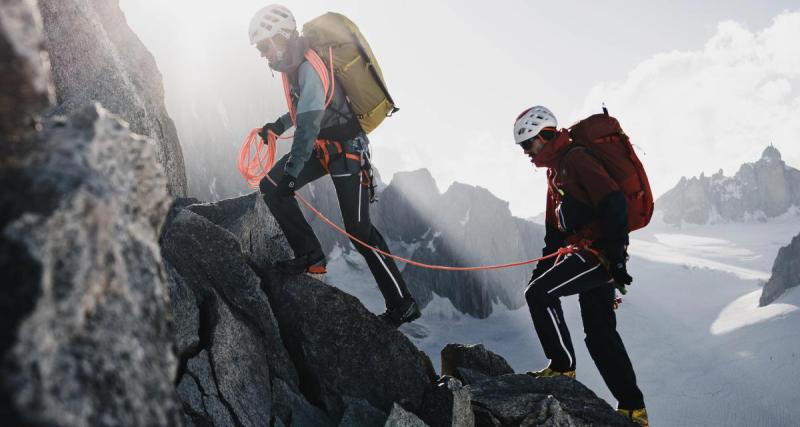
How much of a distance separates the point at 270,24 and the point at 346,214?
312 centimetres

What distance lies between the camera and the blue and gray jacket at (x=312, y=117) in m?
6.72

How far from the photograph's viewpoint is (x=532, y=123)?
791cm

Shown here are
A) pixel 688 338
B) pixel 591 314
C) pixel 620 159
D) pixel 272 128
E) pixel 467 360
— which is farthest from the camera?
pixel 688 338

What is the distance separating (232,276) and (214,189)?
61737 millimetres

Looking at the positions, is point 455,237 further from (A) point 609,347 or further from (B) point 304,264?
(B) point 304,264

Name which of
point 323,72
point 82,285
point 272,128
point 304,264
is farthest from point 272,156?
point 82,285

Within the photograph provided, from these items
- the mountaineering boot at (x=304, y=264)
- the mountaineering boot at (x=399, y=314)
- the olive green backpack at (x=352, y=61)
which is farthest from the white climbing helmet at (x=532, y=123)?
the mountaineering boot at (x=304, y=264)

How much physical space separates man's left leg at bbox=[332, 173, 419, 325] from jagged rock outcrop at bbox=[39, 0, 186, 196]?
481cm

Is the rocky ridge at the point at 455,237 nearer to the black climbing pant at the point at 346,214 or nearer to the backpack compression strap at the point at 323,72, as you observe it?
the black climbing pant at the point at 346,214

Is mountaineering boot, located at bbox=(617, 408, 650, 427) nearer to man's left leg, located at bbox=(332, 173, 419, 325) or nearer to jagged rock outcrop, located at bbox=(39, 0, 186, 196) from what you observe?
man's left leg, located at bbox=(332, 173, 419, 325)

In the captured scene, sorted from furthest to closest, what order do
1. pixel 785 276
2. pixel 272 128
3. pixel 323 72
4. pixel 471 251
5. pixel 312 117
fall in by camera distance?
pixel 471 251 → pixel 785 276 → pixel 272 128 → pixel 323 72 → pixel 312 117

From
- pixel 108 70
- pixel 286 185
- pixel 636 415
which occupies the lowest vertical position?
pixel 636 415

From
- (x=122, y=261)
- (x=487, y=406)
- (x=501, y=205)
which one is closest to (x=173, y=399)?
(x=122, y=261)

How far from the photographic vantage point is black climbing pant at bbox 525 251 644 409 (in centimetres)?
738
